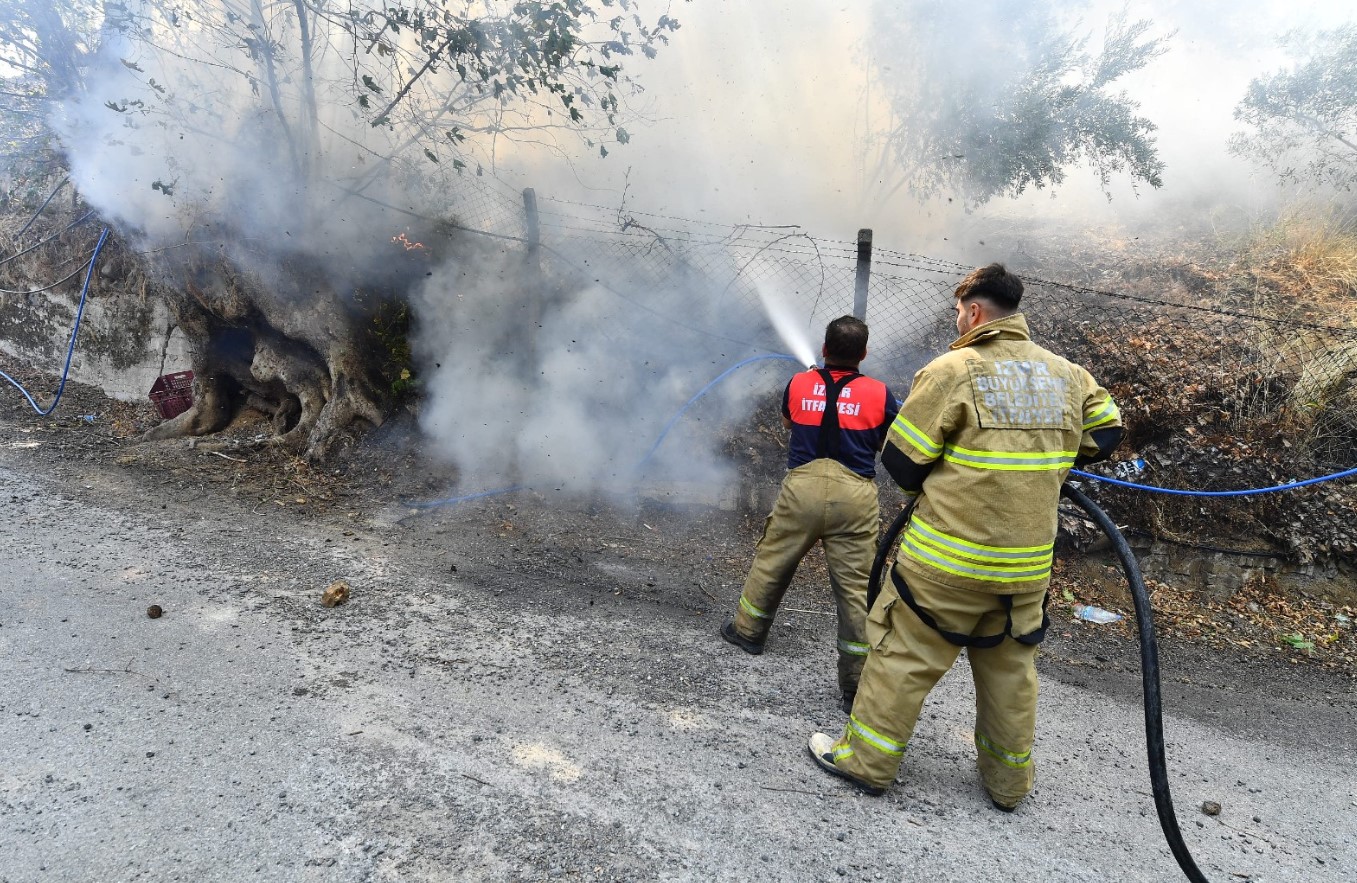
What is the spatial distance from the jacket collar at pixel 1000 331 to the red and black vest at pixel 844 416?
67 cm

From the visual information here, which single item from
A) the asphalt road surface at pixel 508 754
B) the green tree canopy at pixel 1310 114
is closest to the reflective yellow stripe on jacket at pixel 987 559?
the asphalt road surface at pixel 508 754

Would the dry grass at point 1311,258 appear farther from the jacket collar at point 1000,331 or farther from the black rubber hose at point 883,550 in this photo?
the black rubber hose at point 883,550

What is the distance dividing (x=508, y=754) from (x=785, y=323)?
459 centimetres

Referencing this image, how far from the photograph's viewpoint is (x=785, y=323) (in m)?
6.25

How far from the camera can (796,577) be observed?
4.52 m

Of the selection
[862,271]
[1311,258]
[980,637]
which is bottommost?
[980,637]

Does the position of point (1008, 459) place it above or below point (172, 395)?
above

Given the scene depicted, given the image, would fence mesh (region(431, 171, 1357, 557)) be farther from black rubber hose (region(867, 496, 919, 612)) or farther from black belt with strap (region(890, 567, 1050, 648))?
black belt with strap (region(890, 567, 1050, 648))

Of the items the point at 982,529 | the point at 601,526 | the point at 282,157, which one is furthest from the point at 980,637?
the point at 282,157

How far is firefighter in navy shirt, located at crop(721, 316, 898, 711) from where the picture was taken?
3.09 meters

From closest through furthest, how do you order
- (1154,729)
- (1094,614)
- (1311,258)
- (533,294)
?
(1154,729) → (1094,614) → (533,294) → (1311,258)

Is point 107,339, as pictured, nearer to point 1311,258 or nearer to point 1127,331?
point 1127,331

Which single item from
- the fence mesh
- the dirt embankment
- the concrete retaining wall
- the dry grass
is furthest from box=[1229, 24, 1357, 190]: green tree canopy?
Answer: the concrete retaining wall

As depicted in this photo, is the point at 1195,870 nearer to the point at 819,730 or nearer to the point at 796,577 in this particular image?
the point at 819,730
